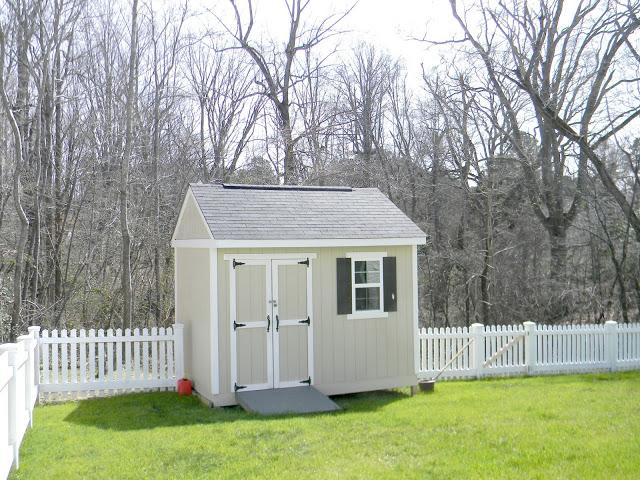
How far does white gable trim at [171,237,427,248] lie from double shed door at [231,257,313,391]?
0.26 metres

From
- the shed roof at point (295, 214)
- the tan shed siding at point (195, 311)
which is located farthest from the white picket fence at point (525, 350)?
the tan shed siding at point (195, 311)

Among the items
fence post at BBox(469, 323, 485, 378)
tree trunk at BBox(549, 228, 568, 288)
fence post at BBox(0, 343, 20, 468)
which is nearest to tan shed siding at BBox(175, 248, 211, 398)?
fence post at BBox(0, 343, 20, 468)

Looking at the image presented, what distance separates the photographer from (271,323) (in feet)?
31.5

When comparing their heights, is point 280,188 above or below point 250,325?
above

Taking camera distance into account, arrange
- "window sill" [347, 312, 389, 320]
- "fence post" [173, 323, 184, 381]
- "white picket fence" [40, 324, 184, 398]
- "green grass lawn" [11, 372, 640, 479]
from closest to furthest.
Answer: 1. "green grass lawn" [11, 372, 640, 479]
2. "white picket fence" [40, 324, 184, 398]
3. "window sill" [347, 312, 389, 320]
4. "fence post" [173, 323, 184, 381]

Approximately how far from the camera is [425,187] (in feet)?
73.3

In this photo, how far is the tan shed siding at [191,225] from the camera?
9891 mm

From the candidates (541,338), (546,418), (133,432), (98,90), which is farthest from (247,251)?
(98,90)

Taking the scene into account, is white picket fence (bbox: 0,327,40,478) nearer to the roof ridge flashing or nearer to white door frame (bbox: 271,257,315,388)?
white door frame (bbox: 271,257,315,388)

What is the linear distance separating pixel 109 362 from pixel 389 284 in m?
4.46

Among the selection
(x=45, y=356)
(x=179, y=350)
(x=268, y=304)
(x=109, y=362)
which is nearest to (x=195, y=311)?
(x=179, y=350)

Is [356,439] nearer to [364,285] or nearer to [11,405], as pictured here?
[364,285]

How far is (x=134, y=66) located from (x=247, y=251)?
749 centimetres

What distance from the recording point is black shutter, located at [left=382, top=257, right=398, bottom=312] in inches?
403
